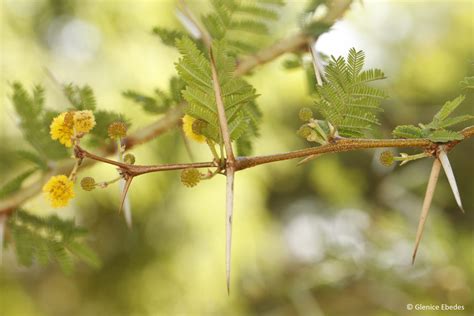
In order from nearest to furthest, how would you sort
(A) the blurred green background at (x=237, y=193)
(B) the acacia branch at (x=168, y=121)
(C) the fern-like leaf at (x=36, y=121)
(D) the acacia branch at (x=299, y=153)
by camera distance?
(D) the acacia branch at (x=299, y=153), (B) the acacia branch at (x=168, y=121), (C) the fern-like leaf at (x=36, y=121), (A) the blurred green background at (x=237, y=193)

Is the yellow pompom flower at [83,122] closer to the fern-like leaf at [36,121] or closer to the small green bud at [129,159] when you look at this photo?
the small green bud at [129,159]

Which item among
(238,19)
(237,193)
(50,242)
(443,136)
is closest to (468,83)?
(443,136)

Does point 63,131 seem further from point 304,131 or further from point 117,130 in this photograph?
point 304,131

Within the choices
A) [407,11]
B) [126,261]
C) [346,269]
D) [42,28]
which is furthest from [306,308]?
[42,28]

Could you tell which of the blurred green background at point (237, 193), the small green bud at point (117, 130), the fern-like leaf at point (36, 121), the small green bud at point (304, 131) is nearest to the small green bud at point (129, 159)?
the small green bud at point (117, 130)

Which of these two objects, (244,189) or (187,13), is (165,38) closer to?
(187,13)

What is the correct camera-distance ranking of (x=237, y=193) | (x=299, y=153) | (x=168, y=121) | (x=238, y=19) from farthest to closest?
(x=237, y=193) < (x=238, y=19) < (x=168, y=121) < (x=299, y=153)
